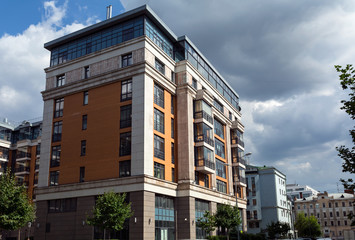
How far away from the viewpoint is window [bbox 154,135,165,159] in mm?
45650

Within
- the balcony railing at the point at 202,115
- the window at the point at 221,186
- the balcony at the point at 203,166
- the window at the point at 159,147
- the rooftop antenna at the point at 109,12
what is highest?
the rooftop antenna at the point at 109,12

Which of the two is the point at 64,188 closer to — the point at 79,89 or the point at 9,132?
the point at 79,89

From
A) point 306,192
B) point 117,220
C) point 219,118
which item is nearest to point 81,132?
point 117,220

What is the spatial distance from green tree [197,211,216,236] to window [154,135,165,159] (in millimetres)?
10696

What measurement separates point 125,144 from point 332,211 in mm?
113825

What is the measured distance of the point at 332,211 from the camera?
134 m

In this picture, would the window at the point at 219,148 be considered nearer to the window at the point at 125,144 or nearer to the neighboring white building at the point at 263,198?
the window at the point at 125,144

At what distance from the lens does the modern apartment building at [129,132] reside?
43688 millimetres

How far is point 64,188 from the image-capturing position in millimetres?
47000

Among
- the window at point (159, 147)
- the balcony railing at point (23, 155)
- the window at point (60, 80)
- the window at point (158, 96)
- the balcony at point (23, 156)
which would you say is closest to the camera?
the window at point (159, 147)

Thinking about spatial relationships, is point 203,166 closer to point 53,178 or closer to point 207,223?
point 207,223

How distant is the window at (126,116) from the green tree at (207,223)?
16.7 m

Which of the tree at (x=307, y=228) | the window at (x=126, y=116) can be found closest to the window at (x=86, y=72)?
the window at (x=126, y=116)

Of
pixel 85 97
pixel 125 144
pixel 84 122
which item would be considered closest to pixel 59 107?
pixel 85 97
